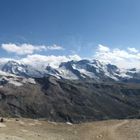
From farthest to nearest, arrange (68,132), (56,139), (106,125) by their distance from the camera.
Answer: (106,125) < (68,132) < (56,139)

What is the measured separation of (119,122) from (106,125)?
3859 mm

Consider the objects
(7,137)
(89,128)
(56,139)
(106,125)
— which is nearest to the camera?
(7,137)

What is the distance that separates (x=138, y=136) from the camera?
140ft

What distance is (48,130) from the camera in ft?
149

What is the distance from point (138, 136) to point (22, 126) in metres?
15.4

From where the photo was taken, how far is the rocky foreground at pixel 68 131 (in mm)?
39875

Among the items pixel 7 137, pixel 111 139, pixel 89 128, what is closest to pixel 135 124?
pixel 89 128

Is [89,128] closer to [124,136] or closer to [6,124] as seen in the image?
[124,136]

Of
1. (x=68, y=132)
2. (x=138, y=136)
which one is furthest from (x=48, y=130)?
(x=138, y=136)

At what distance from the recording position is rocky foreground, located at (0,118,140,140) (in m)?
39.9

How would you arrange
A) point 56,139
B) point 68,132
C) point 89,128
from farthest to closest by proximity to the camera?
point 89,128, point 68,132, point 56,139

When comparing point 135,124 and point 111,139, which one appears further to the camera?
point 135,124

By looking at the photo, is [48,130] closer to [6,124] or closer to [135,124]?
[6,124]

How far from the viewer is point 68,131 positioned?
45438 mm
